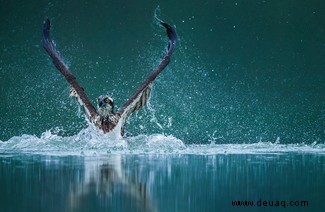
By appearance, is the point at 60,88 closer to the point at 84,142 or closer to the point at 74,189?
the point at 84,142

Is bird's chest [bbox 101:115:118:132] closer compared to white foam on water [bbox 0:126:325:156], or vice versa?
white foam on water [bbox 0:126:325:156]

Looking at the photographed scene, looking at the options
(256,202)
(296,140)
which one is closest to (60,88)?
(296,140)

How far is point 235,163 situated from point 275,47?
5978 mm

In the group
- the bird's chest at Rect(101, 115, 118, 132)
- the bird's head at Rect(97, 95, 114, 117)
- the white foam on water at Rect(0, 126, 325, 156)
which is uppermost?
the bird's head at Rect(97, 95, 114, 117)

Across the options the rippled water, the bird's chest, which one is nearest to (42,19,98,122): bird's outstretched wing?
the bird's chest

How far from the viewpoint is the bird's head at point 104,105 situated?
8180 mm

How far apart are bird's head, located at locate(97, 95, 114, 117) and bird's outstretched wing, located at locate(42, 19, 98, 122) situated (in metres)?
0.09

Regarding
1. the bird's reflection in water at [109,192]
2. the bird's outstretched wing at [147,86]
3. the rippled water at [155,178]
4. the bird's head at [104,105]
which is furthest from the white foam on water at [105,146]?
the bird's reflection in water at [109,192]

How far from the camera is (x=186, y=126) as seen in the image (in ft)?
35.7

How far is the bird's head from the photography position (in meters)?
8.18

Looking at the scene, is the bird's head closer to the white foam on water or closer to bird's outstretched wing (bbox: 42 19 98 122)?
bird's outstretched wing (bbox: 42 19 98 122)

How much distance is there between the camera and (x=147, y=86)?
26.5 ft

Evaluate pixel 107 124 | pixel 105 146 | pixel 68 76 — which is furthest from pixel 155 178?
pixel 68 76

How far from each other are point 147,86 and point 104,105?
25.0 inches
